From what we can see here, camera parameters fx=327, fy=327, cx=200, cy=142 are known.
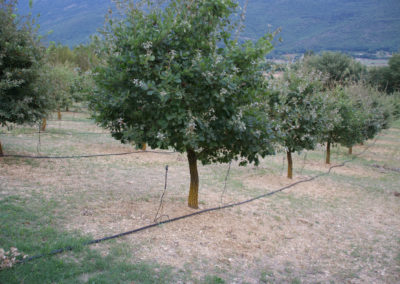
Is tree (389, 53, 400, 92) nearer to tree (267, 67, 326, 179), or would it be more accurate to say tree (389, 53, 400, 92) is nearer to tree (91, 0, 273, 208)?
tree (267, 67, 326, 179)

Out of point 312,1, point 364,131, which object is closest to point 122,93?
point 364,131

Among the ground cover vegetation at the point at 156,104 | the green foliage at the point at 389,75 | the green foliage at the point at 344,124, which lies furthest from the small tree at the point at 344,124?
the green foliage at the point at 389,75

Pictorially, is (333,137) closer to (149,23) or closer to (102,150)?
(102,150)

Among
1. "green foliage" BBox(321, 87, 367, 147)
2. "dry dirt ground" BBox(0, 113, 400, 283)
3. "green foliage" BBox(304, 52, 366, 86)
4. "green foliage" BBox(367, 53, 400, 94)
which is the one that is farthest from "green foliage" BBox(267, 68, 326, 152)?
"green foliage" BBox(367, 53, 400, 94)

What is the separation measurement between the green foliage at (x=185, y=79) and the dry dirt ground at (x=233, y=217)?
1.61 metres

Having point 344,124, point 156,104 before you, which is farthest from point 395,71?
point 156,104

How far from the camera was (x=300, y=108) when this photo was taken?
1021 cm

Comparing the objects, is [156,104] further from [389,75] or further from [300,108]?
[389,75]

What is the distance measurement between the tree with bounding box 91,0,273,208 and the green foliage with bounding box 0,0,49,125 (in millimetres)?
3717

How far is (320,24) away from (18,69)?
13298cm

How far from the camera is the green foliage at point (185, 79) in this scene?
16.4ft

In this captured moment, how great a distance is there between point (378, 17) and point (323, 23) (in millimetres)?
19159

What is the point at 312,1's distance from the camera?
155m

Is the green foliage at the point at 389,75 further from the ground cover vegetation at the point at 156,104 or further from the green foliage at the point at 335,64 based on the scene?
the ground cover vegetation at the point at 156,104
